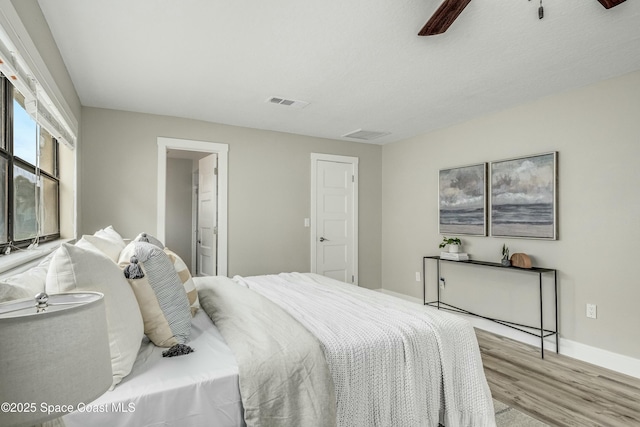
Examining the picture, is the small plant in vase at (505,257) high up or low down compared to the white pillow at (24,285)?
down

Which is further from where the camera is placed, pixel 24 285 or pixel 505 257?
pixel 505 257

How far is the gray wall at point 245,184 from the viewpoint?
379 cm

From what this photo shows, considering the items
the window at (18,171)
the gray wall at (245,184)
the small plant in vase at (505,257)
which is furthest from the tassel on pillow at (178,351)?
the small plant in vase at (505,257)

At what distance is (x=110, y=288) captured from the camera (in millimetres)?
1201

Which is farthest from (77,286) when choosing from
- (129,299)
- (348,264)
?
(348,264)

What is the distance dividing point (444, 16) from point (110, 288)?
6.31 ft

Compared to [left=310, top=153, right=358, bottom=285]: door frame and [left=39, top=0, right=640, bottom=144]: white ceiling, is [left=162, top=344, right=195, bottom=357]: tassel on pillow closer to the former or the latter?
[left=39, top=0, right=640, bottom=144]: white ceiling

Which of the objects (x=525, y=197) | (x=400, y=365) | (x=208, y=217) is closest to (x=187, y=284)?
(x=400, y=365)

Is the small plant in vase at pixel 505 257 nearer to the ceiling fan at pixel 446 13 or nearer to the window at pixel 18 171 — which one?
the ceiling fan at pixel 446 13

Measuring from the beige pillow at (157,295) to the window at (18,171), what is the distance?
2.28 ft

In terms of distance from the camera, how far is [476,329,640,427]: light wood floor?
88.0 inches

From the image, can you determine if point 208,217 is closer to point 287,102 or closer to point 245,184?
point 245,184

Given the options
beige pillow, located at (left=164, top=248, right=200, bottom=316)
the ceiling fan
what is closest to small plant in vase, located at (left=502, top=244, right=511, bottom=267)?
the ceiling fan

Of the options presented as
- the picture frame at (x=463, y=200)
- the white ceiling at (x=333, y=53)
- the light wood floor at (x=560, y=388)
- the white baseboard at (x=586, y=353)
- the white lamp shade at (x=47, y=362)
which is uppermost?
the white ceiling at (x=333, y=53)
